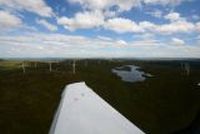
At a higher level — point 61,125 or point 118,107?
point 61,125

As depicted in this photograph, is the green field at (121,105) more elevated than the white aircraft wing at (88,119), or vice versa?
the white aircraft wing at (88,119)

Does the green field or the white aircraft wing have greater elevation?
the white aircraft wing

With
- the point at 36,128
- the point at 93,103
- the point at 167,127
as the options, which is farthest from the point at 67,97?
the point at 167,127

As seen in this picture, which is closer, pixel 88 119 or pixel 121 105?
pixel 88 119

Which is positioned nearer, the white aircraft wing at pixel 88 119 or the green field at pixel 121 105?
the white aircraft wing at pixel 88 119

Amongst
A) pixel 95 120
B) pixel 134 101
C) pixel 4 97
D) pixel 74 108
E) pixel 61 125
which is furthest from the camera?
pixel 134 101

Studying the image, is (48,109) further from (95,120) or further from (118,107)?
(95,120)

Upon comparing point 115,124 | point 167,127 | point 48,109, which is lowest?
point 167,127

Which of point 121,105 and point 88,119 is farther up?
point 88,119

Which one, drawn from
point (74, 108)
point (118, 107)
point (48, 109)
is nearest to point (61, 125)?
point (74, 108)

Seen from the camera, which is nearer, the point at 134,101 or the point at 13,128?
the point at 13,128

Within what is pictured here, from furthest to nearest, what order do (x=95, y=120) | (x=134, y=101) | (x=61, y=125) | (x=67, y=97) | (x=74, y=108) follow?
1. (x=134, y=101)
2. (x=67, y=97)
3. (x=74, y=108)
4. (x=95, y=120)
5. (x=61, y=125)
